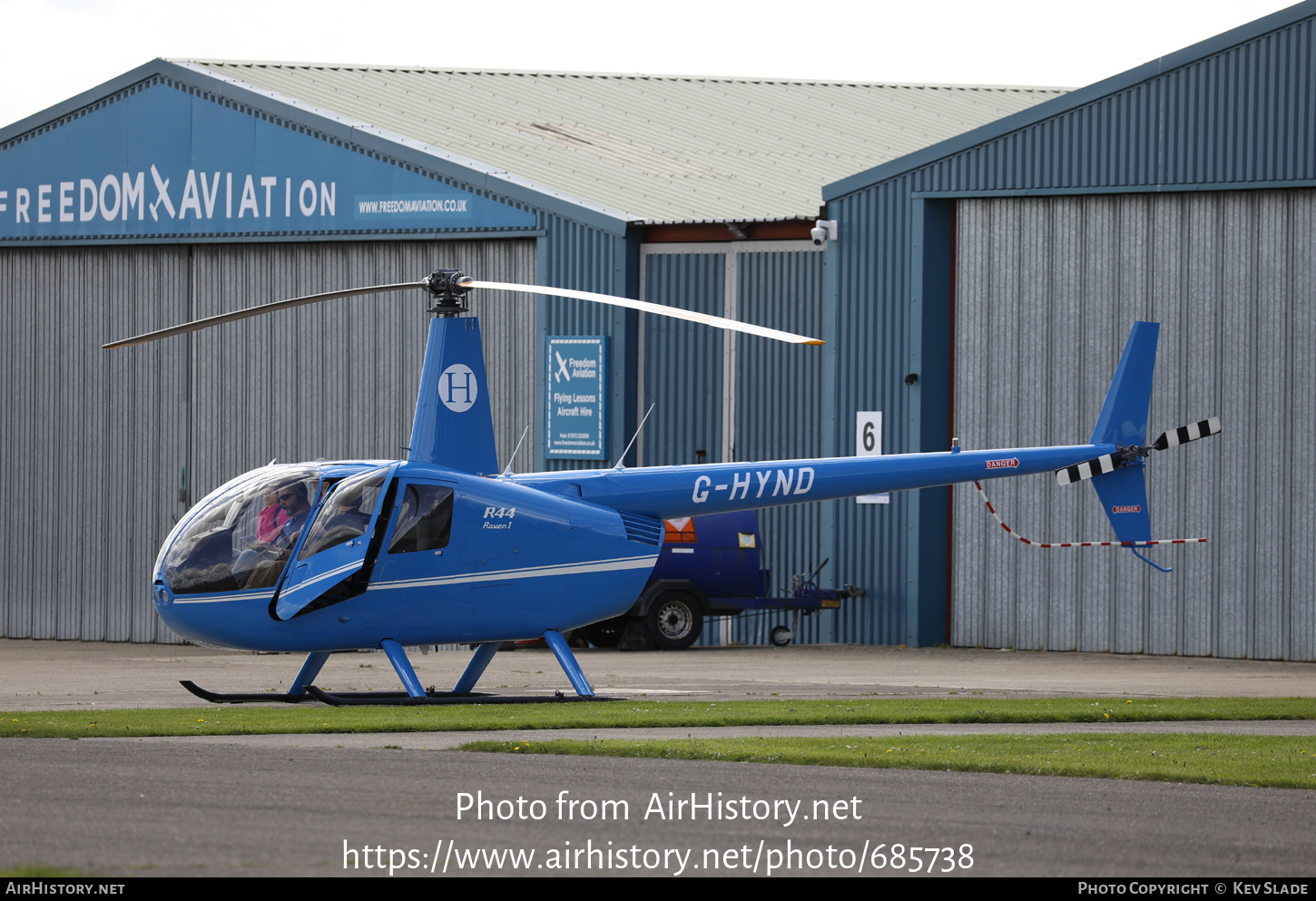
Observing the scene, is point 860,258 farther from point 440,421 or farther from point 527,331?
point 440,421

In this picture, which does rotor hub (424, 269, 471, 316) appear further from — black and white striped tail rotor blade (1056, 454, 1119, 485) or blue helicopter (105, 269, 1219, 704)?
black and white striped tail rotor blade (1056, 454, 1119, 485)

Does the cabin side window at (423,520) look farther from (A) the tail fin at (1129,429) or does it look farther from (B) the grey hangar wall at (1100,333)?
(B) the grey hangar wall at (1100,333)

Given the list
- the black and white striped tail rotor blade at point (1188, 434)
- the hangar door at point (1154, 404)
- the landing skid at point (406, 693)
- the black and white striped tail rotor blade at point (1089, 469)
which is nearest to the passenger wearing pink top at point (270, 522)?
the landing skid at point (406, 693)

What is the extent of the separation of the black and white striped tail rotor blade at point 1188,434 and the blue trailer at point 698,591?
322 inches

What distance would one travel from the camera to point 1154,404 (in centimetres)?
2247

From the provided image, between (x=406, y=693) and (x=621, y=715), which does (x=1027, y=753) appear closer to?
(x=621, y=715)

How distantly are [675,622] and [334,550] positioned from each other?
35.7 ft

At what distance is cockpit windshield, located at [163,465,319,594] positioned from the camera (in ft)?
44.6

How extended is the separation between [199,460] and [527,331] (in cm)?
630

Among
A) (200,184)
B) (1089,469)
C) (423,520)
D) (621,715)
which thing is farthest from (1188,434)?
(200,184)

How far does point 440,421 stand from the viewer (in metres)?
14.2

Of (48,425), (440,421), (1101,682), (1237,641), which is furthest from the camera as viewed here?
(48,425)

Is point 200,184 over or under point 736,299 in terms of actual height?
over
